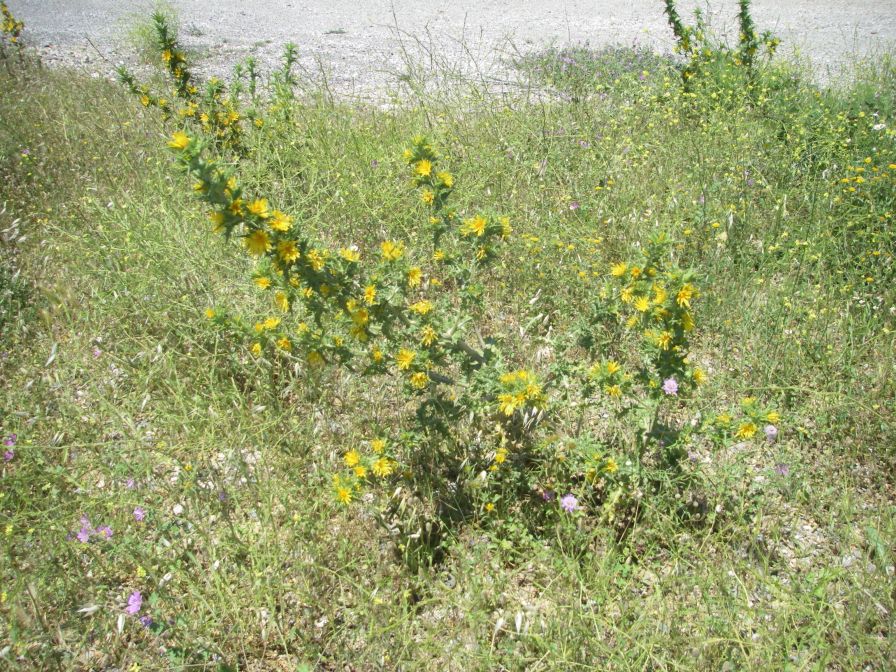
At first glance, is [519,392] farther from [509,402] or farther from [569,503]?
[569,503]

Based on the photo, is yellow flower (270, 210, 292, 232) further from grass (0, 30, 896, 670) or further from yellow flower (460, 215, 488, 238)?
grass (0, 30, 896, 670)

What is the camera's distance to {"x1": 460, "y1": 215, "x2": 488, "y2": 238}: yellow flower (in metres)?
2.07

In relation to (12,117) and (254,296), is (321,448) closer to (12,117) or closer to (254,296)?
(254,296)

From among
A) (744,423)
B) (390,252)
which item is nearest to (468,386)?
(390,252)

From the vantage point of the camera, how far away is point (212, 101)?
3797 millimetres

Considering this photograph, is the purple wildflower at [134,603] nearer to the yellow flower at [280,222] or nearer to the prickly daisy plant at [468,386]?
the prickly daisy plant at [468,386]

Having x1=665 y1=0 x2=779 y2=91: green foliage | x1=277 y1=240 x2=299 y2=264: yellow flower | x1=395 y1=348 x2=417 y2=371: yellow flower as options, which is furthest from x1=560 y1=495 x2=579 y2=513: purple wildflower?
x1=665 y1=0 x2=779 y2=91: green foliage

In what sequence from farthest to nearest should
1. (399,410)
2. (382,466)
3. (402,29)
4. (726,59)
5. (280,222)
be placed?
(402,29)
(726,59)
(399,410)
(382,466)
(280,222)

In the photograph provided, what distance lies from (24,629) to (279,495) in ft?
2.55

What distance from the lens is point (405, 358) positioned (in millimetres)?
1973

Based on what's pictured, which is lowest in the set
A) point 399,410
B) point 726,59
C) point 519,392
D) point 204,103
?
point 399,410

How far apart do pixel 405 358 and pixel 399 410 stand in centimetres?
62

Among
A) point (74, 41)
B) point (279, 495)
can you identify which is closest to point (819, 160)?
point (279, 495)

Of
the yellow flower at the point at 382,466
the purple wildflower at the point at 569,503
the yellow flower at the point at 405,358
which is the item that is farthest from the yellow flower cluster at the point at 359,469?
the purple wildflower at the point at 569,503
